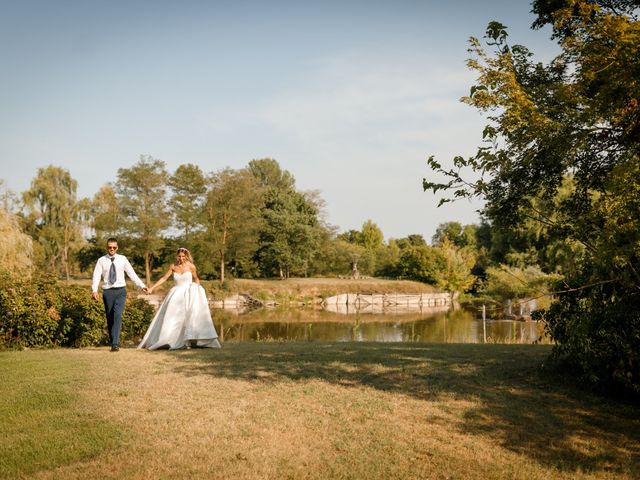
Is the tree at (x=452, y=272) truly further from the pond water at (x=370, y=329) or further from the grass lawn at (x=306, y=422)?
the grass lawn at (x=306, y=422)

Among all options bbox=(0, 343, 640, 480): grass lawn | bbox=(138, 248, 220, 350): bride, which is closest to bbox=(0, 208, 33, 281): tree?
bbox=(138, 248, 220, 350): bride

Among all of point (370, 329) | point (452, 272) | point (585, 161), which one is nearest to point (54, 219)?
point (370, 329)

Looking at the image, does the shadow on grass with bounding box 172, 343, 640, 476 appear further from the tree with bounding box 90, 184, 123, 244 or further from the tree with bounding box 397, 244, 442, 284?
the tree with bounding box 397, 244, 442, 284

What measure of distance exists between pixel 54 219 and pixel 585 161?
5606 centimetres

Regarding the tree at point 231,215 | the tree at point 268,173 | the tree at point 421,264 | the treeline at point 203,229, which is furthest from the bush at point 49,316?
the tree at point 268,173

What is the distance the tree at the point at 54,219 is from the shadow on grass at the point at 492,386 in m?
48.3

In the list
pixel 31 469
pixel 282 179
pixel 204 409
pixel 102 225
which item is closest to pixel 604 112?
pixel 204 409

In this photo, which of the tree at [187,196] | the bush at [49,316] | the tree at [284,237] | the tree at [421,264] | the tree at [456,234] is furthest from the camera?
the tree at [456,234]

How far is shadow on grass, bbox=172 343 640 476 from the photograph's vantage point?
5043mm

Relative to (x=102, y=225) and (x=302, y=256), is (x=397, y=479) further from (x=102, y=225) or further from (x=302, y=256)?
(x=302, y=256)

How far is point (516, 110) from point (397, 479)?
13.7ft

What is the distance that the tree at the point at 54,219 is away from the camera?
5172cm

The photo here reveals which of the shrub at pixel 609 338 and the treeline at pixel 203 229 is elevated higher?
the treeline at pixel 203 229

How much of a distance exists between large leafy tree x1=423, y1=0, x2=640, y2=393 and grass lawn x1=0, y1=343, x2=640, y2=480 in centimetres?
94
